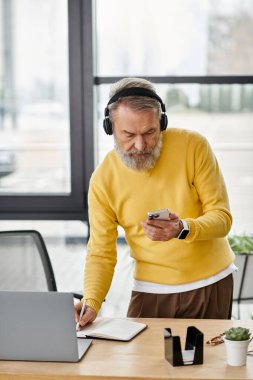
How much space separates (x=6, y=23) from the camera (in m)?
4.05

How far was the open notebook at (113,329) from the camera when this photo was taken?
235cm

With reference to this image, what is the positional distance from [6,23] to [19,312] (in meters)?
2.38

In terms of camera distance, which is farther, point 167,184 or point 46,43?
point 46,43

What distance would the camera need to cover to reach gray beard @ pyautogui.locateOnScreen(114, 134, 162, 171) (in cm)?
253

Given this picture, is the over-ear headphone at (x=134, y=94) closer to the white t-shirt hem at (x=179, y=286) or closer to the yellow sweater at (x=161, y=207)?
the yellow sweater at (x=161, y=207)

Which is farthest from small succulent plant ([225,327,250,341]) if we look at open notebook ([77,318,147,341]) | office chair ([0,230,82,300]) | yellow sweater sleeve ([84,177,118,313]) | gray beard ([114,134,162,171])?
office chair ([0,230,82,300])

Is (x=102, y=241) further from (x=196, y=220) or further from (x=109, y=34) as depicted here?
(x=109, y=34)

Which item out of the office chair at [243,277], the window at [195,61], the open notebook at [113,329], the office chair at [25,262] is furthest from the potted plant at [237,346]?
the window at [195,61]

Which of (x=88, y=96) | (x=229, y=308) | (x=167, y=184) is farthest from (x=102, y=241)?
(x=88, y=96)

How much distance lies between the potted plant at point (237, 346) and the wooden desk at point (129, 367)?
2 centimetres

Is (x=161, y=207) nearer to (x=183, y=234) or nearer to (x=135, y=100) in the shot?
(x=183, y=234)

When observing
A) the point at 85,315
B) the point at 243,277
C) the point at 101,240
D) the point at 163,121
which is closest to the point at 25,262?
the point at 101,240

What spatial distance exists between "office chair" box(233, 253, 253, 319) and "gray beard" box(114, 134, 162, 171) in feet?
4.57

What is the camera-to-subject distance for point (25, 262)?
3.11 m
